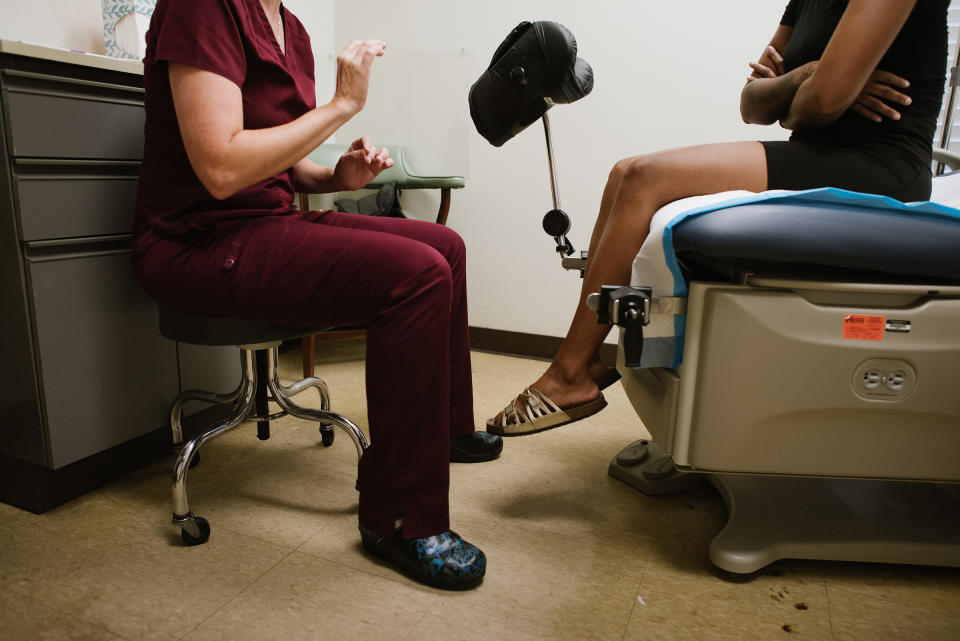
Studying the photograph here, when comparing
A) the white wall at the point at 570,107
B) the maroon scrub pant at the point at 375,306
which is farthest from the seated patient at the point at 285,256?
the white wall at the point at 570,107

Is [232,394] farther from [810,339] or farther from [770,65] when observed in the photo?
[770,65]

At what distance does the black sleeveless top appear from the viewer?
1.04 m

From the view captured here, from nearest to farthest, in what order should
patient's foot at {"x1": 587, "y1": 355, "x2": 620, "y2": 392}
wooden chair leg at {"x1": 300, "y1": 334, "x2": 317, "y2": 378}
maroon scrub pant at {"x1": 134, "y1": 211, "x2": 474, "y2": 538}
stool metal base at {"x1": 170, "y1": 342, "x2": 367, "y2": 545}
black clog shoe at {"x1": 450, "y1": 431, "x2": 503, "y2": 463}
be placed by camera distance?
maroon scrub pant at {"x1": 134, "y1": 211, "x2": 474, "y2": 538}
stool metal base at {"x1": 170, "y1": 342, "x2": 367, "y2": 545}
patient's foot at {"x1": 587, "y1": 355, "x2": 620, "y2": 392}
black clog shoe at {"x1": 450, "y1": 431, "x2": 503, "y2": 463}
wooden chair leg at {"x1": 300, "y1": 334, "x2": 317, "y2": 378}

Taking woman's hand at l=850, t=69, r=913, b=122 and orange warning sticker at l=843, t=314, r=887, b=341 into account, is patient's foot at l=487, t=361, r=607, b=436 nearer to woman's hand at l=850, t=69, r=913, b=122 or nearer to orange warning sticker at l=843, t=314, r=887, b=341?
orange warning sticker at l=843, t=314, r=887, b=341

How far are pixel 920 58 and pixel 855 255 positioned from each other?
0.49 metres

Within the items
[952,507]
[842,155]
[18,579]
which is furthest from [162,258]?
[952,507]

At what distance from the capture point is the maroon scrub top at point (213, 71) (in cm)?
90

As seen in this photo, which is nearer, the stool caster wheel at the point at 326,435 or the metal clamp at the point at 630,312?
the metal clamp at the point at 630,312

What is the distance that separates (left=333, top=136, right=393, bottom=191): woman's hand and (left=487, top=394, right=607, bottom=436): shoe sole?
0.57 m

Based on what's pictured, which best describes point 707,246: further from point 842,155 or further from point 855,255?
point 842,155

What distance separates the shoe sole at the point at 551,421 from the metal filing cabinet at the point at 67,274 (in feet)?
2.53

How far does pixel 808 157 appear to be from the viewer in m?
1.08

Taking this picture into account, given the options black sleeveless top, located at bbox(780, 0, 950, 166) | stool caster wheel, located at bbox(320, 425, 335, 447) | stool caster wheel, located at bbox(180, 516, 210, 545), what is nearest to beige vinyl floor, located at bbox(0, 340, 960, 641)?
stool caster wheel, located at bbox(180, 516, 210, 545)

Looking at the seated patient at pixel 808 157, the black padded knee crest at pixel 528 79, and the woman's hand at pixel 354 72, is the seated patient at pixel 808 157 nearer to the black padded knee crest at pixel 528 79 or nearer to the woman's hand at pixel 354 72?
the black padded knee crest at pixel 528 79
